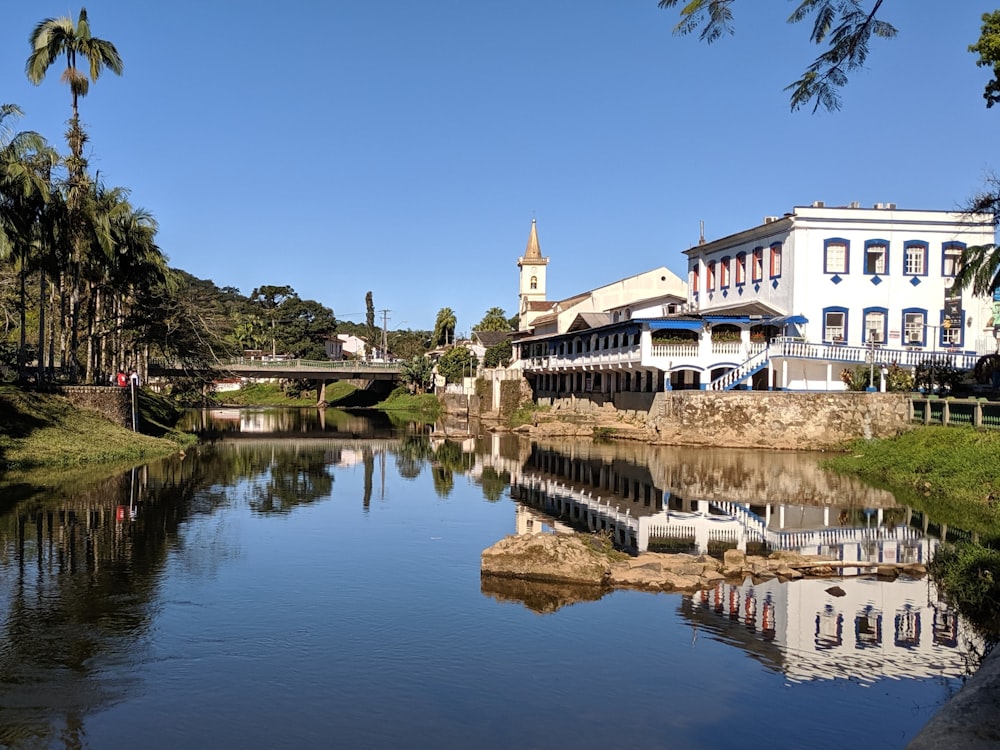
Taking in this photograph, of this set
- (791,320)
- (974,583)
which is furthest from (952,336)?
(974,583)

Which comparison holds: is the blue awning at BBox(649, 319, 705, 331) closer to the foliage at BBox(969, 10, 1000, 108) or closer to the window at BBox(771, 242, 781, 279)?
the window at BBox(771, 242, 781, 279)

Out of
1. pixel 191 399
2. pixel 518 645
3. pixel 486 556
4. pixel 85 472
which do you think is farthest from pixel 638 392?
pixel 191 399

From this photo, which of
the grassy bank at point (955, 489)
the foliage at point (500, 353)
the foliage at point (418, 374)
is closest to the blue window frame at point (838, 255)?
the grassy bank at point (955, 489)

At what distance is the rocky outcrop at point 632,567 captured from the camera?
57.8ft

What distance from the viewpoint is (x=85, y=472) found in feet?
107

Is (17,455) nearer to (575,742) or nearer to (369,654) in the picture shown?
(369,654)

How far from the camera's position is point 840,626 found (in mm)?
15031

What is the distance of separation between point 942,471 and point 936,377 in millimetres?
15468

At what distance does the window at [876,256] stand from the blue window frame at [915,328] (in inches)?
112

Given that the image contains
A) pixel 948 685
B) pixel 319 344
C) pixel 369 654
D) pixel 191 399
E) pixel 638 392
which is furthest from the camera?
pixel 319 344

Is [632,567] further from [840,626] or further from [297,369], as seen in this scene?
[297,369]

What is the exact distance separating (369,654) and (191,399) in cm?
8466

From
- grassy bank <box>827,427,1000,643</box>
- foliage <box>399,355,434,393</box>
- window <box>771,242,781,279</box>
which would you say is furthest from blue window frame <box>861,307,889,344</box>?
foliage <box>399,355,434,393</box>

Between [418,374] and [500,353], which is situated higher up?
[500,353]
